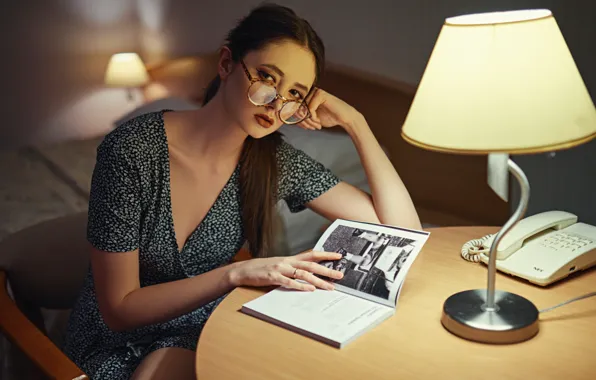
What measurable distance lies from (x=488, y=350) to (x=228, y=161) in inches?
31.5

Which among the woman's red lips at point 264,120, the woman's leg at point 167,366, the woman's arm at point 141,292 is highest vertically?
the woman's red lips at point 264,120

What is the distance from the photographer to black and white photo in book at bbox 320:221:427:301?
1.42 meters

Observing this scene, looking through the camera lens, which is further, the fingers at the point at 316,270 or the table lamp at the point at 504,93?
the fingers at the point at 316,270

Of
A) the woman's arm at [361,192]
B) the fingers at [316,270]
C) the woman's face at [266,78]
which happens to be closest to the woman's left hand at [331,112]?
the woman's arm at [361,192]

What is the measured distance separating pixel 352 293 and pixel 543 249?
0.43 meters

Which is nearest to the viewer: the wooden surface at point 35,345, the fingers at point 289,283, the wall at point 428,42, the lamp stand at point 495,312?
the lamp stand at point 495,312

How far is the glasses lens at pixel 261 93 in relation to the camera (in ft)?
5.23

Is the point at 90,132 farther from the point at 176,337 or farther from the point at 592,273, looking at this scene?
the point at 592,273

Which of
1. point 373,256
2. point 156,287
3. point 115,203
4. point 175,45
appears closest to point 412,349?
point 373,256

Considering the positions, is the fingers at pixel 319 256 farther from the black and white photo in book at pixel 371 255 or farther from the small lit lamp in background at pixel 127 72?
the small lit lamp in background at pixel 127 72

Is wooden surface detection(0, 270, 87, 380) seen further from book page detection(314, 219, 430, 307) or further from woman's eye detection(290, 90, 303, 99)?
woman's eye detection(290, 90, 303, 99)

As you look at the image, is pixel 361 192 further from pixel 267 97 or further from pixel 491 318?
pixel 491 318

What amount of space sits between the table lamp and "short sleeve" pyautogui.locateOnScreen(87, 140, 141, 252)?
67 centimetres

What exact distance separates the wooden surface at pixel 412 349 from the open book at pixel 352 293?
0.02m
